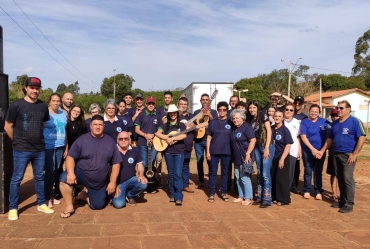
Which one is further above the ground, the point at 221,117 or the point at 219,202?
the point at 221,117

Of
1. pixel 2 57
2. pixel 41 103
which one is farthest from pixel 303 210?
pixel 2 57

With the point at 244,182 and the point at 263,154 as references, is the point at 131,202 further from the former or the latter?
the point at 263,154

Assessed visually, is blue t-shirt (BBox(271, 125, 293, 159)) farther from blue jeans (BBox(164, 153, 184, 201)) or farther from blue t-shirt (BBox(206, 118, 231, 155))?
blue jeans (BBox(164, 153, 184, 201))

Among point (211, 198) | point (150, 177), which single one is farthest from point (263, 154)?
point (150, 177)

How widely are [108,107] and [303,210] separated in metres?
3.68

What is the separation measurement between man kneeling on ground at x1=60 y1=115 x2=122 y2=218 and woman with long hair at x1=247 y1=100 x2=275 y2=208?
2350 mm

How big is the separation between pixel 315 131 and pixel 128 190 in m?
3.50

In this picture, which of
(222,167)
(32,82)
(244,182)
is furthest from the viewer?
(222,167)

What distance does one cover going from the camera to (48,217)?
4.98 metres

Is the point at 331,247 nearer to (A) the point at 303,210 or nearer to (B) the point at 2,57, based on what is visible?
(A) the point at 303,210

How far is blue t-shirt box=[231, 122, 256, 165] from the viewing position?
574cm

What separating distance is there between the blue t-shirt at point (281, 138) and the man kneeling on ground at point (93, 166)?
2613 millimetres

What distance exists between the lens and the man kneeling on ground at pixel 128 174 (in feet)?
18.1

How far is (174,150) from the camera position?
5820 mm
